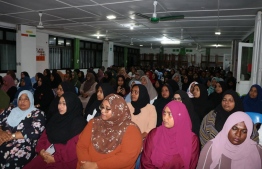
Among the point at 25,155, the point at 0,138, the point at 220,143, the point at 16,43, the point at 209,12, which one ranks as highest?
the point at 209,12

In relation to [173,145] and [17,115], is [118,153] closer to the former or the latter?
[173,145]

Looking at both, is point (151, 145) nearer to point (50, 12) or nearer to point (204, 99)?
point (204, 99)

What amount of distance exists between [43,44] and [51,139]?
7.42m

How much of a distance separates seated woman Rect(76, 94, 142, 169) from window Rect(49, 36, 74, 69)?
8316mm

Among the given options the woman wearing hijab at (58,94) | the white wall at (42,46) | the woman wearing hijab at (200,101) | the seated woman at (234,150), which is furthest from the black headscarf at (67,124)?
the white wall at (42,46)

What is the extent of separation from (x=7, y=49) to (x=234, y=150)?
8.01m

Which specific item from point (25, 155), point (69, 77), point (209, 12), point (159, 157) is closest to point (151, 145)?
point (159, 157)

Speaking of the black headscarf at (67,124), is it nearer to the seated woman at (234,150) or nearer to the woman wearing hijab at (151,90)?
the seated woman at (234,150)

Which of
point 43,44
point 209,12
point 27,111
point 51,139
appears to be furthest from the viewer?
point 43,44

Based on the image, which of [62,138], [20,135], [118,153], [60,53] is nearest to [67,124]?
[62,138]

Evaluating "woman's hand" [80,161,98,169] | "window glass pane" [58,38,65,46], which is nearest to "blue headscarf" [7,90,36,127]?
"woman's hand" [80,161,98,169]

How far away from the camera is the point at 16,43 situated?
7621mm

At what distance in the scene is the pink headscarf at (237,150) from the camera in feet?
6.28

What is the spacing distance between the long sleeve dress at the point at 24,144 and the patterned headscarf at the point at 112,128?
886 millimetres
